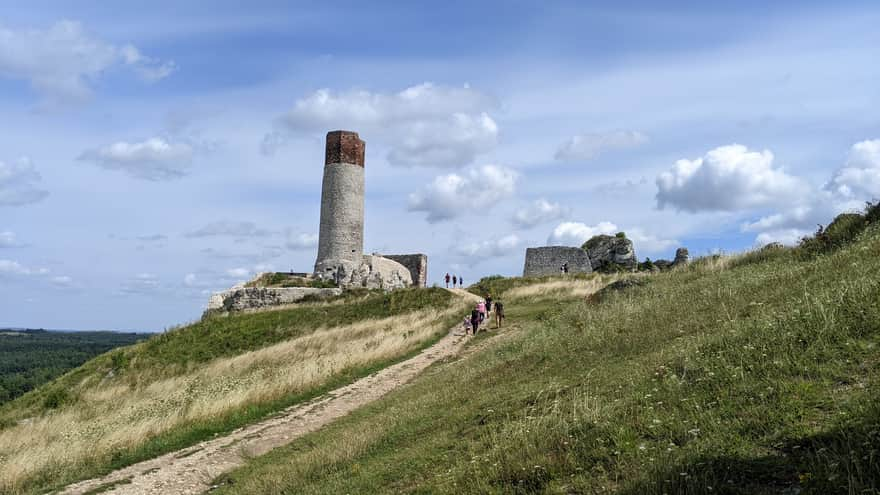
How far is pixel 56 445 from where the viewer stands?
1505 centimetres

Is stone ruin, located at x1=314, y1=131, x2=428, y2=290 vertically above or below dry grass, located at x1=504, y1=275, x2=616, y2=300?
above

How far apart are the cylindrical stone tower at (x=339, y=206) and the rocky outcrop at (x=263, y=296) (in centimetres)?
437

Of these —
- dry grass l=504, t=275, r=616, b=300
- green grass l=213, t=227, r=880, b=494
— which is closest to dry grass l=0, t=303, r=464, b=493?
green grass l=213, t=227, r=880, b=494

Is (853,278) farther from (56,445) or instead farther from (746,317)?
(56,445)

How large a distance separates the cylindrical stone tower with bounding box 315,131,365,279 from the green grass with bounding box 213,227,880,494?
3241cm

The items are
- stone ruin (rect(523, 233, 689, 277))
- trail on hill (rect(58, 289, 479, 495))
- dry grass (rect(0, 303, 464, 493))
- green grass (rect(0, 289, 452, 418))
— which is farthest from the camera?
stone ruin (rect(523, 233, 689, 277))

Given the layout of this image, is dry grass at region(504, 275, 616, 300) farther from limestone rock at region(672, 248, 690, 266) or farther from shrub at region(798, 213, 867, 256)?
shrub at region(798, 213, 867, 256)

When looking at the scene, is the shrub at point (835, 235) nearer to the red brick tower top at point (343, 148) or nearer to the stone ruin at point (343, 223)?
the stone ruin at point (343, 223)

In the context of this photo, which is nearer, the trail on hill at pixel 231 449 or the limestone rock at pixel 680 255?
the trail on hill at pixel 231 449

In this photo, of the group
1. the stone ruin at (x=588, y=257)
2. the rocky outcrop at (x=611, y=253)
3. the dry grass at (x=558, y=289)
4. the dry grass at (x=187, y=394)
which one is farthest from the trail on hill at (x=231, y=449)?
the stone ruin at (x=588, y=257)

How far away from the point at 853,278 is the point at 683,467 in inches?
266

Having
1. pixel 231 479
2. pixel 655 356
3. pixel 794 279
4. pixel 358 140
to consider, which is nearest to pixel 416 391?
pixel 231 479

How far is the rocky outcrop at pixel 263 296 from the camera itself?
40.5m

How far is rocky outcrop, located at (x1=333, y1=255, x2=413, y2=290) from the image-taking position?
1714 inches
